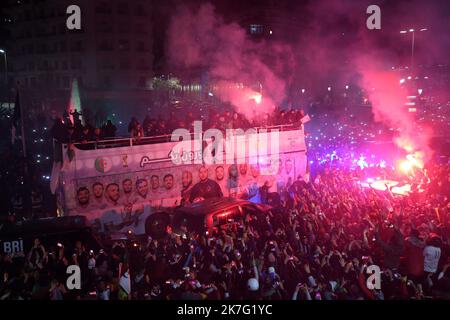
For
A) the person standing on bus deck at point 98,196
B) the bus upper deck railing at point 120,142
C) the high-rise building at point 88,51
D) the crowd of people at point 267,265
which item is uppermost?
the high-rise building at point 88,51

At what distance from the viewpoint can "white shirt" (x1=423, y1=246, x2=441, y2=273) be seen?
840 centimetres

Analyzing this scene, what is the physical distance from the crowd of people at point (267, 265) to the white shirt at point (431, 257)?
0.02m

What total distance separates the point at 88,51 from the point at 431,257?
40.8 m

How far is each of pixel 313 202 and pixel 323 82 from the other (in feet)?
134

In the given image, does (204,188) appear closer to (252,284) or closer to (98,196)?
(98,196)

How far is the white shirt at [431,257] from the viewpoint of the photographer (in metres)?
8.40

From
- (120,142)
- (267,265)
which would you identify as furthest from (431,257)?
(120,142)

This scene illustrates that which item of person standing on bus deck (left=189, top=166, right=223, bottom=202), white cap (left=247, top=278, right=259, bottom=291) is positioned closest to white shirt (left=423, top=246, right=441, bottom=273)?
white cap (left=247, top=278, right=259, bottom=291)

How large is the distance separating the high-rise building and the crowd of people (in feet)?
110

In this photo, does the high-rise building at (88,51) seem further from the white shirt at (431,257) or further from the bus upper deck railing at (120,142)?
the white shirt at (431,257)

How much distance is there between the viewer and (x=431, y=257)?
8414mm

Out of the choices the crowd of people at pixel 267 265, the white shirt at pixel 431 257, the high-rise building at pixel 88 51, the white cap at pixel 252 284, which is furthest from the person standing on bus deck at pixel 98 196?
the high-rise building at pixel 88 51

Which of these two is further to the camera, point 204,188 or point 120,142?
point 204,188

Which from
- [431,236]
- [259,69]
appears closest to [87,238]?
[431,236]
